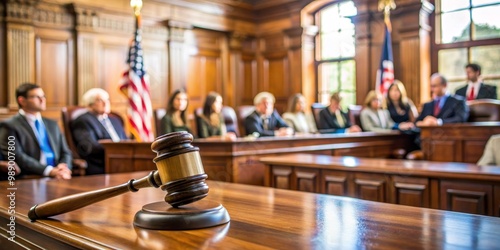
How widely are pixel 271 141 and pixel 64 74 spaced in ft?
14.2

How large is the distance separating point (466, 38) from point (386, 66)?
1321mm

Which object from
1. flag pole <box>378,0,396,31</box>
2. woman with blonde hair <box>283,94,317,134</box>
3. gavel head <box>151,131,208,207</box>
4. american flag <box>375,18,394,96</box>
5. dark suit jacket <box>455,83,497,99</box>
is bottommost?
gavel head <box>151,131,208,207</box>

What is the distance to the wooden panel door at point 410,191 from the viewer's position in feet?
8.93

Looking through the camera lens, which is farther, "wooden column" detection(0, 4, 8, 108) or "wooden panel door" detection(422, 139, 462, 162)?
"wooden column" detection(0, 4, 8, 108)

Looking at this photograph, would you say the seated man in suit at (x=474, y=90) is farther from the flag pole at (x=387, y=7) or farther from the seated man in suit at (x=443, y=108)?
the flag pole at (x=387, y=7)

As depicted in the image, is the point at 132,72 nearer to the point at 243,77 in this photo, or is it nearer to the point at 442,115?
the point at 442,115

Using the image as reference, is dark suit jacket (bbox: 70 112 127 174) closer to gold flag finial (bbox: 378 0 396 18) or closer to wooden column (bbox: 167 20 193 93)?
wooden column (bbox: 167 20 193 93)

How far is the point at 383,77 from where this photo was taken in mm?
7895

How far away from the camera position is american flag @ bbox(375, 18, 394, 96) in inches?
A: 311

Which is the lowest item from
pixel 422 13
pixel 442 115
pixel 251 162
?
pixel 251 162

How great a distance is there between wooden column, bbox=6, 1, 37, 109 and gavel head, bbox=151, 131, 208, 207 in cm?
635

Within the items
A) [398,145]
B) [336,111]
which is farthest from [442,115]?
[336,111]

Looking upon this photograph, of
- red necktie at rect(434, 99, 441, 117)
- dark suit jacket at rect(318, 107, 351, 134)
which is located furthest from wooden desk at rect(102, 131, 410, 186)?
red necktie at rect(434, 99, 441, 117)

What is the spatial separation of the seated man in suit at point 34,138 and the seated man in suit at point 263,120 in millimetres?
2602
